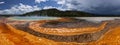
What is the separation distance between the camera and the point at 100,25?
468cm

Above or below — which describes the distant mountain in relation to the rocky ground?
above

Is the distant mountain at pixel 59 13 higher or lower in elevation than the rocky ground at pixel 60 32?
higher

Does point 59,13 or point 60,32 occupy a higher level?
point 59,13

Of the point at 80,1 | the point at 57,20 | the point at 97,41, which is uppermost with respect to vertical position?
the point at 80,1

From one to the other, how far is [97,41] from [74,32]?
380mm

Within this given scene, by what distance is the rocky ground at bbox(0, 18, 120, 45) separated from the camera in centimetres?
460

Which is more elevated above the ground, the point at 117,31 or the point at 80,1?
the point at 80,1

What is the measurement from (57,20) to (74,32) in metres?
0.32

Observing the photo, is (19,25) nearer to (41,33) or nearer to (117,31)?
(41,33)

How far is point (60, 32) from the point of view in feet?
15.3

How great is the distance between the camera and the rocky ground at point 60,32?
4.60 meters

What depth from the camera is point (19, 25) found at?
15.3ft

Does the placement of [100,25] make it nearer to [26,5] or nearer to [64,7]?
[64,7]

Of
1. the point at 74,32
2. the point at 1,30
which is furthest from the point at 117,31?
the point at 1,30
